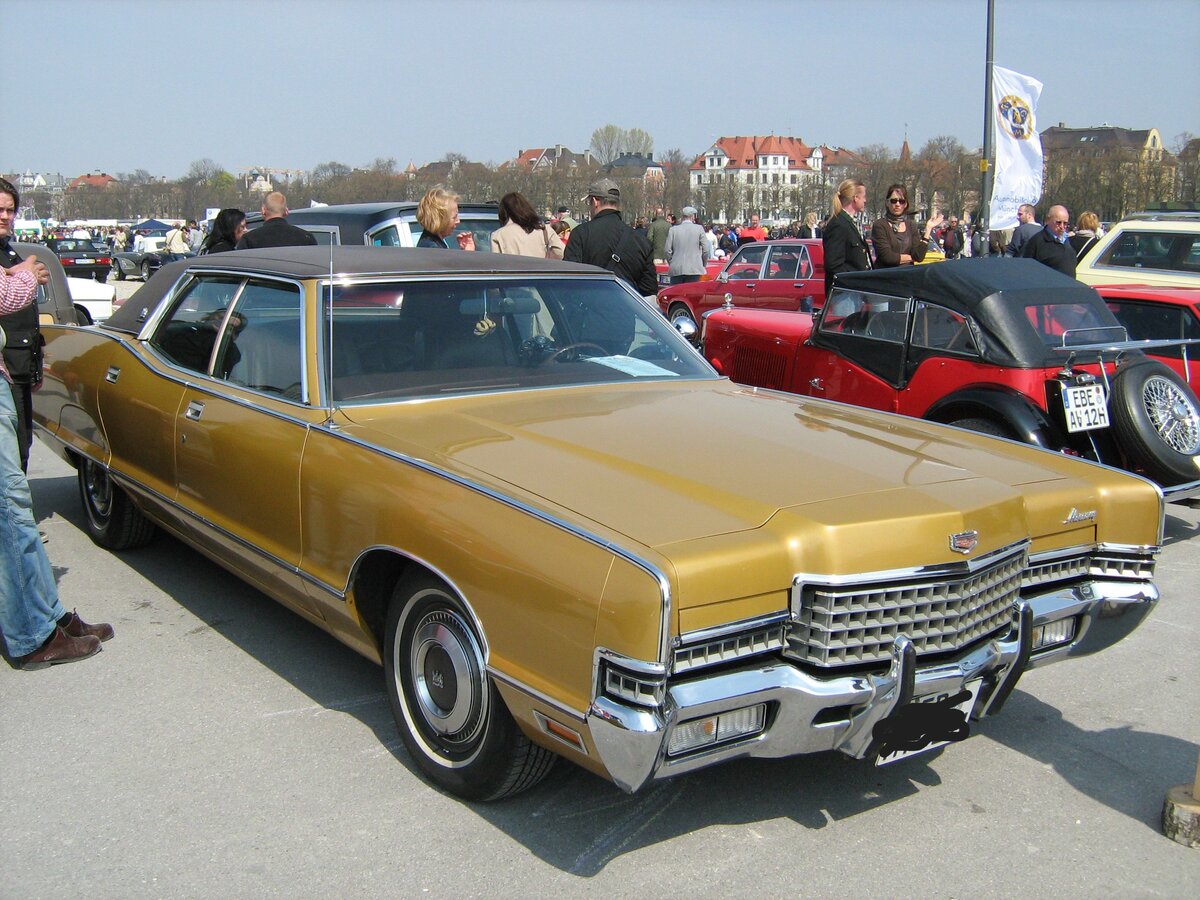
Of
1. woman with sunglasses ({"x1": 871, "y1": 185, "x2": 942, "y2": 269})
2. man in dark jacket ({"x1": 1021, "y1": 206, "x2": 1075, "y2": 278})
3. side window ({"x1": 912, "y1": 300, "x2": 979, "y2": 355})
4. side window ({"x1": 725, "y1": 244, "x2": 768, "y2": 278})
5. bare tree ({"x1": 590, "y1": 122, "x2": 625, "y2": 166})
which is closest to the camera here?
side window ({"x1": 912, "y1": 300, "x2": 979, "y2": 355})

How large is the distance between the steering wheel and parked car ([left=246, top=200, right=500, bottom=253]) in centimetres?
593

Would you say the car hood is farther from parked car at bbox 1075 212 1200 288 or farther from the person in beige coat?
parked car at bbox 1075 212 1200 288

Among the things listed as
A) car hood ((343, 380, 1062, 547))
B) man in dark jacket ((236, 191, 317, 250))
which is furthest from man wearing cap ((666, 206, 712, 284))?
car hood ((343, 380, 1062, 547))

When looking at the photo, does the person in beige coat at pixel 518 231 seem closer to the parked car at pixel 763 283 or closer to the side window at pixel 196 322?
the side window at pixel 196 322

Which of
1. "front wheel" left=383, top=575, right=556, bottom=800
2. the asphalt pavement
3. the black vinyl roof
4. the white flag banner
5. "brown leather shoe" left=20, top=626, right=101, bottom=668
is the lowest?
the asphalt pavement

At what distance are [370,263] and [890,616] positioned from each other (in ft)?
8.08

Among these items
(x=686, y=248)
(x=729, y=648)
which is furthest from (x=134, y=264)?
(x=729, y=648)

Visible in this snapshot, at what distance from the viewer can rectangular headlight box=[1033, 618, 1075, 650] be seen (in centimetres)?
341

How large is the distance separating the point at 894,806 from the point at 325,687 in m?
2.06

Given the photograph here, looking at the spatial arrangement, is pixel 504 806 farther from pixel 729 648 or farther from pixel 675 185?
pixel 675 185

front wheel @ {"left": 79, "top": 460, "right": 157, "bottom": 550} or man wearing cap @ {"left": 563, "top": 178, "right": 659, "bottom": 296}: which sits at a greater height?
man wearing cap @ {"left": 563, "top": 178, "right": 659, "bottom": 296}

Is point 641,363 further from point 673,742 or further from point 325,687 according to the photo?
point 673,742

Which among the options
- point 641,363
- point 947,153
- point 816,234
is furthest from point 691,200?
point 641,363

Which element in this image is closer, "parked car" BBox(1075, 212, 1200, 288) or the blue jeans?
the blue jeans
